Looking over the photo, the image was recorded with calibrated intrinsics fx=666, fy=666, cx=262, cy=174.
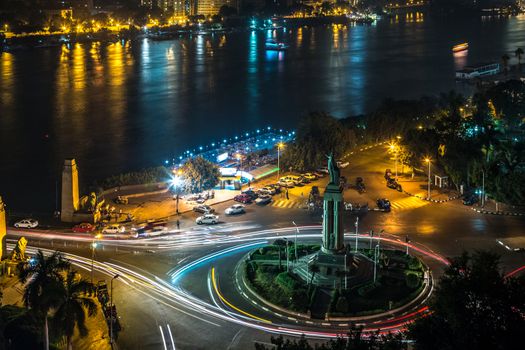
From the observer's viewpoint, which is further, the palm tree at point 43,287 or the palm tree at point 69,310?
the palm tree at point 69,310

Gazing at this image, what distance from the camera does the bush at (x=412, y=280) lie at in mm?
19000

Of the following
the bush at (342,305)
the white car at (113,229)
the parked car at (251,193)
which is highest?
the parked car at (251,193)

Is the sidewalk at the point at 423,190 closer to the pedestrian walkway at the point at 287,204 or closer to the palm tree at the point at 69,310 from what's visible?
the pedestrian walkway at the point at 287,204

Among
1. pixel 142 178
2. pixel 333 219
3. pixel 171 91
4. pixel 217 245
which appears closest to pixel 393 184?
pixel 217 245

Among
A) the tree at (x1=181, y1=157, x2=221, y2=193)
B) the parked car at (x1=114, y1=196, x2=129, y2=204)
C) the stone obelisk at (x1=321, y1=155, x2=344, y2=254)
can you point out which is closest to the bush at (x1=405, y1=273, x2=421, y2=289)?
the stone obelisk at (x1=321, y1=155, x2=344, y2=254)

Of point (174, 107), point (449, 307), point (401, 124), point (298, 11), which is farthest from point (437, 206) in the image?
point (298, 11)

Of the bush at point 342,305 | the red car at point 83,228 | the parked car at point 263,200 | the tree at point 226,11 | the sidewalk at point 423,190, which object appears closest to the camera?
the bush at point 342,305

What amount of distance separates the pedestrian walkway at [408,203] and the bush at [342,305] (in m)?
10.0

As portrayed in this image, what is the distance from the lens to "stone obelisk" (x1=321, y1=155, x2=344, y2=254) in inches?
745

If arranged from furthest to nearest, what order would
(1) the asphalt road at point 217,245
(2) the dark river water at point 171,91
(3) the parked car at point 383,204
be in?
(2) the dark river water at point 171,91 < (3) the parked car at point 383,204 < (1) the asphalt road at point 217,245

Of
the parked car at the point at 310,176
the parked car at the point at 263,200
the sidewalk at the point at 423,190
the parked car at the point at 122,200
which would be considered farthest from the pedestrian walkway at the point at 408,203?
the parked car at the point at 122,200

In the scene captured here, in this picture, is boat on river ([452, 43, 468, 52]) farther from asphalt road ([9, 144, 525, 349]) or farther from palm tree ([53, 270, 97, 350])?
palm tree ([53, 270, 97, 350])

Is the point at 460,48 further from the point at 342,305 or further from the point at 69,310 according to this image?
the point at 69,310

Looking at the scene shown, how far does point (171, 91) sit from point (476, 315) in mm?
58765
